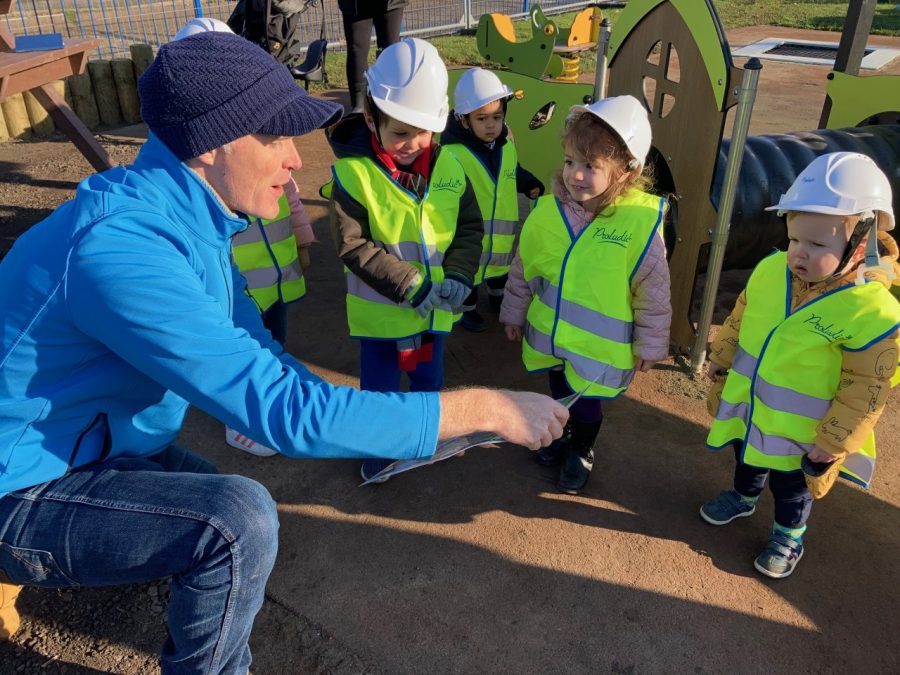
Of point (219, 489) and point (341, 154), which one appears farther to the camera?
Answer: point (341, 154)

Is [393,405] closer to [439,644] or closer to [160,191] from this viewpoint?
[160,191]

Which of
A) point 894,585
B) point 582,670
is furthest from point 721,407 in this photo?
point 582,670

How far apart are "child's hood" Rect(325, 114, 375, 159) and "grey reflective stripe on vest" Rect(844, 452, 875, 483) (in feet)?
6.73

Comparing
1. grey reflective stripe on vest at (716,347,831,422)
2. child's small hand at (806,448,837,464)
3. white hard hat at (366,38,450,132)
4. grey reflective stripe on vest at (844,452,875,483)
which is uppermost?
white hard hat at (366,38,450,132)

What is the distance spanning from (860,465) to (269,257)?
257 centimetres

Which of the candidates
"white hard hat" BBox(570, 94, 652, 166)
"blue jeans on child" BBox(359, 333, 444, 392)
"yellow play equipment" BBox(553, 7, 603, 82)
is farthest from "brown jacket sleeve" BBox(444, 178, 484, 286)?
"yellow play equipment" BBox(553, 7, 603, 82)

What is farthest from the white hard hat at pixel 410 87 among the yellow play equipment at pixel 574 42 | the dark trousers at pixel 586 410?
the yellow play equipment at pixel 574 42

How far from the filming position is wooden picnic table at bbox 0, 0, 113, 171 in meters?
5.32

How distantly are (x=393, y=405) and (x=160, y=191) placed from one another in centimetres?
75

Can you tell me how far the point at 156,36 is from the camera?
11.1 metres

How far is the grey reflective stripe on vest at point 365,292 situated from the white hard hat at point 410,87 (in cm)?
69

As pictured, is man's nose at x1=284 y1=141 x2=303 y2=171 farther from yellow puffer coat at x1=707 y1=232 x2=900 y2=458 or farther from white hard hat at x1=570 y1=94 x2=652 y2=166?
yellow puffer coat at x1=707 y1=232 x2=900 y2=458

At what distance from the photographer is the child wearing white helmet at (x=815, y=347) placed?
2324 millimetres

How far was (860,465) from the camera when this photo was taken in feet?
8.49
